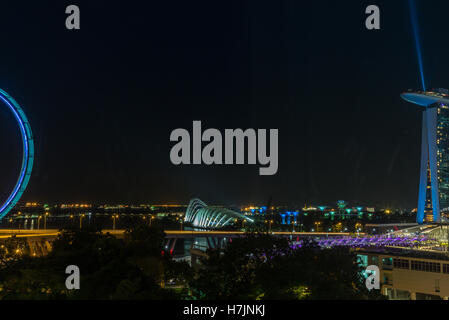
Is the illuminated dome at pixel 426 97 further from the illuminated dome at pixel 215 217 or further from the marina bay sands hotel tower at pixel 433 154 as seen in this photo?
the illuminated dome at pixel 215 217

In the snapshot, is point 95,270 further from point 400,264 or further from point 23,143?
point 400,264

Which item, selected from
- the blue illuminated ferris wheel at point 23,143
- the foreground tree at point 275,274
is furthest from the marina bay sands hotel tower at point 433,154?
the blue illuminated ferris wheel at point 23,143

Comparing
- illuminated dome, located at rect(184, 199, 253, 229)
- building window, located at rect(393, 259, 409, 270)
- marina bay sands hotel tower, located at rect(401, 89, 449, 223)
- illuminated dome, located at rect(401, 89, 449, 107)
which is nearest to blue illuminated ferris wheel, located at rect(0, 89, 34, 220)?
building window, located at rect(393, 259, 409, 270)

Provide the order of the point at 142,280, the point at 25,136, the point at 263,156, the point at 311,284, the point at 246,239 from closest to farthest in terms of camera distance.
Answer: the point at 311,284
the point at 142,280
the point at 246,239
the point at 263,156
the point at 25,136

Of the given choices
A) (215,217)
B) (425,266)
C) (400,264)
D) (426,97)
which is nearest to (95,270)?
(425,266)

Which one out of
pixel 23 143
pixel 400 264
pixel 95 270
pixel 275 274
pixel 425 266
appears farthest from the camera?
pixel 400 264

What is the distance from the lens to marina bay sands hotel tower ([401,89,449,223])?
95.9 metres

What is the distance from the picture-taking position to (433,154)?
96500 millimetres
